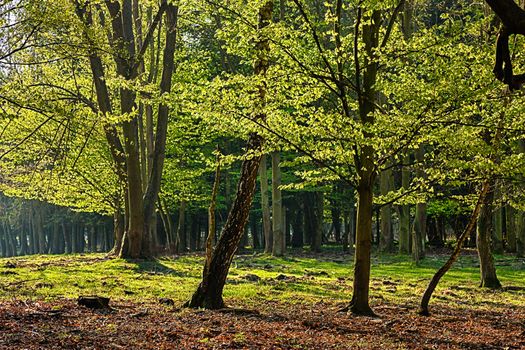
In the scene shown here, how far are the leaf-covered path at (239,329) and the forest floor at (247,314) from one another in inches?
0.6

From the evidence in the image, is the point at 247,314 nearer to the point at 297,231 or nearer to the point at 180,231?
the point at 180,231

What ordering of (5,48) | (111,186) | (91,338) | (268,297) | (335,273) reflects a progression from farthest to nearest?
(111,186)
(335,273)
(268,297)
(5,48)
(91,338)

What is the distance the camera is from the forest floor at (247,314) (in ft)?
23.7

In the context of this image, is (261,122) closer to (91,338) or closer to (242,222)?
(242,222)

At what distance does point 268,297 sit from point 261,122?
4.69m

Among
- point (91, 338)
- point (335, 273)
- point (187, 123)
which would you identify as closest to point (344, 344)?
Result: point (91, 338)

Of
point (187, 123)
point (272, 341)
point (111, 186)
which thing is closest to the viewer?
point (272, 341)

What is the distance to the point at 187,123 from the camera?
102ft

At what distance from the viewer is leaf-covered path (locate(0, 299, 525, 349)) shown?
22.6 ft

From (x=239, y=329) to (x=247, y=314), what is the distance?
1812 millimetres

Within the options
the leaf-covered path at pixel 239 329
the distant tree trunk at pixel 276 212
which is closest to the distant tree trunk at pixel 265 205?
the distant tree trunk at pixel 276 212

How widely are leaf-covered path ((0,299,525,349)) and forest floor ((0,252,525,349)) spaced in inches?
0.6

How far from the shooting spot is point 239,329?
8.23 metres

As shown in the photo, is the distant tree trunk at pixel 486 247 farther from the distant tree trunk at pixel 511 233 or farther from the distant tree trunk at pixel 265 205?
the distant tree trunk at pixel 511 233
